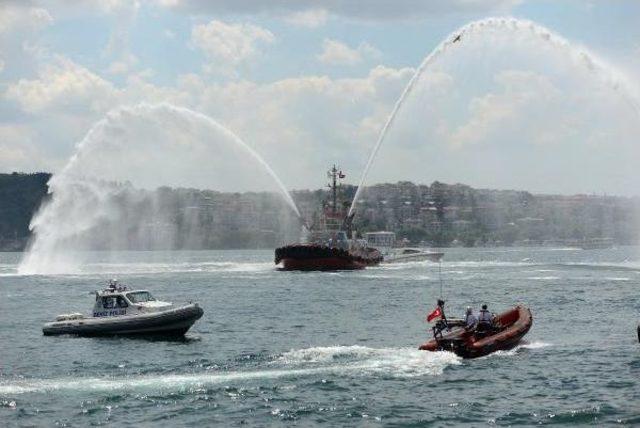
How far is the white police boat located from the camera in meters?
57.6

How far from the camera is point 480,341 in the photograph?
4769cm

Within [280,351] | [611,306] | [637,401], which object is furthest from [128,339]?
[611,306]

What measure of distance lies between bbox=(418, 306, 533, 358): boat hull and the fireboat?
84.0 metres

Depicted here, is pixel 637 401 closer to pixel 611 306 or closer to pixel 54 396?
pixel 54 396

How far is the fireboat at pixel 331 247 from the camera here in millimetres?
136625

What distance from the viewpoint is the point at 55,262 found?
152500 mm

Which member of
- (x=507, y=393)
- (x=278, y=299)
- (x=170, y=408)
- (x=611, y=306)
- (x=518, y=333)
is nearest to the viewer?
(x=170, y=408)

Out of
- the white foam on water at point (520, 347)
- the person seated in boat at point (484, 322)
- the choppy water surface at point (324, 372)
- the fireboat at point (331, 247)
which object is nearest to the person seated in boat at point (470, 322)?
the person seated in boat at point (484, 322)

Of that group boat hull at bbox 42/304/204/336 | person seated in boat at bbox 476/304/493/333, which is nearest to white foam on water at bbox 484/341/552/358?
person seated in boat at bbox 476/304/493/333

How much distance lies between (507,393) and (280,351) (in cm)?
1547

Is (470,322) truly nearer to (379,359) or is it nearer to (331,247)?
(379,359)

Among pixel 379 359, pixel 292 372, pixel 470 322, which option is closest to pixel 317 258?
pixel 470 322

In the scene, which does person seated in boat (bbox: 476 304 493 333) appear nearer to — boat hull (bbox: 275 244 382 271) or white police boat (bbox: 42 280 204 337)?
white police boat (bbox: 42 280 204 337)

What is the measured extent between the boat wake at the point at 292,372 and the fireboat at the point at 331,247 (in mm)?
88007
